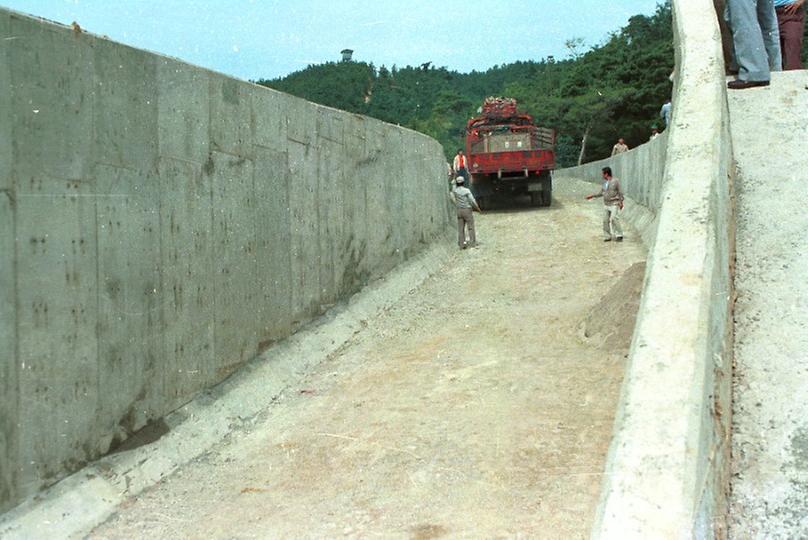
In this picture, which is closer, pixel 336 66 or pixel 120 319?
pixel 120 319

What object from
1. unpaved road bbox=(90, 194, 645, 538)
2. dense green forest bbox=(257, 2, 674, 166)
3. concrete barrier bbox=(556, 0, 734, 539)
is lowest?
unpaved road bbox=(90, 194, 645, 538)

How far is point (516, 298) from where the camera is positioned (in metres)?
10.4

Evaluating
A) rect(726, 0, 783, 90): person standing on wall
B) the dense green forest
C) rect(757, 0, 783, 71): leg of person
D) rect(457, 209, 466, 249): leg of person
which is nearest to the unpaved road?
rect(726, 0, 783, 90): person standing on wall

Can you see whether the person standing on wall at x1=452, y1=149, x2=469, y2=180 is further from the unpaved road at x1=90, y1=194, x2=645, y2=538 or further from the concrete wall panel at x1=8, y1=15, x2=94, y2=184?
the concrete wall panel at x1=8, y1=15, x2=94, y2=184

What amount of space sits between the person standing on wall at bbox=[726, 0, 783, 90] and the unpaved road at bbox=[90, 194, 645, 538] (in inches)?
85.1

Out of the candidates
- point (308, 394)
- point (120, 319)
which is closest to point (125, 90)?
point (120, 319)

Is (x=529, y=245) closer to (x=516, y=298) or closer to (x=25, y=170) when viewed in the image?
(x=516, y=298)

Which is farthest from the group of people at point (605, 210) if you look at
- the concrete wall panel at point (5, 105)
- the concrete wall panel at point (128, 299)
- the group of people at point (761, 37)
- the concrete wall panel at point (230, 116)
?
the concrete wall panel at point (5, 105)

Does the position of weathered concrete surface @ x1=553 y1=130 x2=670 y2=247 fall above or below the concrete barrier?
above

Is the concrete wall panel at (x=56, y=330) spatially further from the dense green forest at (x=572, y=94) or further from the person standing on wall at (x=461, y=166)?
the dense green forest at (x=572, y=94)

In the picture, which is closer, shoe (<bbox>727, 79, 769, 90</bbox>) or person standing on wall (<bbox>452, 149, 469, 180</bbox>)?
shoe (<bbox>727, 79, 769, 90</bbox>)

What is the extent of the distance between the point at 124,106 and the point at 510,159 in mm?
16490

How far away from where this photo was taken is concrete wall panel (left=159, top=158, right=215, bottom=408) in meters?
5.82

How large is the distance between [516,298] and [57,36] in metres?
6.90
